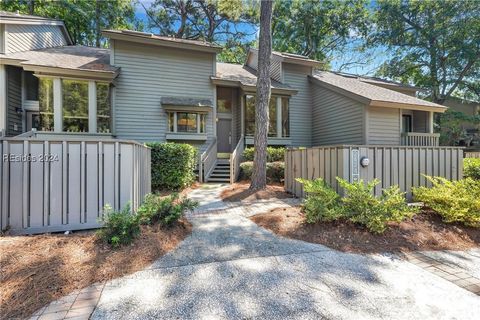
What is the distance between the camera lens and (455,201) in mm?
4875

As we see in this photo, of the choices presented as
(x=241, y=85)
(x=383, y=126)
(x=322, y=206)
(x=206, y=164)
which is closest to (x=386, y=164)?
(x=322, y=206)

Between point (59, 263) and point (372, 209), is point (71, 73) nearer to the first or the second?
point (59, 263)

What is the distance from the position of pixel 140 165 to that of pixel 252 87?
28.4 ft

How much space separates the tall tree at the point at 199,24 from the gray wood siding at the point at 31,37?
10879 mm

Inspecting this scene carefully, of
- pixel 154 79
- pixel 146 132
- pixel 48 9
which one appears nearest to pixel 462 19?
pixel 154 79

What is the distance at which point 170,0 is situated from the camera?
2180cm

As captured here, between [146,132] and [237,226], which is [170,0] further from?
[237,226]

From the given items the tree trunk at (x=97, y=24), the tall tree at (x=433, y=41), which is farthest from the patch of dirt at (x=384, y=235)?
the tree trunk at (x=97, y=24)

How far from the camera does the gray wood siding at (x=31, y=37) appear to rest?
412 inches

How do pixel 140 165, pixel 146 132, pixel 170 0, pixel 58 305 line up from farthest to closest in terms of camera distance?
pixel 170 0 < pixel 146 132 < pixel 140 165 < pixel 58 305

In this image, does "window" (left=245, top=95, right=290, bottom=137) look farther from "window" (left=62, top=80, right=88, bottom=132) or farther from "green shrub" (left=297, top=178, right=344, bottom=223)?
"green shrub" (left=297, top=178, right=344, bottom=223)

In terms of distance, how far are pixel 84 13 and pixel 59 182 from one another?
2009 cm

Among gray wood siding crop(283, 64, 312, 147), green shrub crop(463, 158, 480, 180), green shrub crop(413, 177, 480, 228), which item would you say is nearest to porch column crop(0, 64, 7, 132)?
gray wood siding crop(283, 64, 312, 147)

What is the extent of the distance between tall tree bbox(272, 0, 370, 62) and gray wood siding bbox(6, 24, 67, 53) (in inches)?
624
